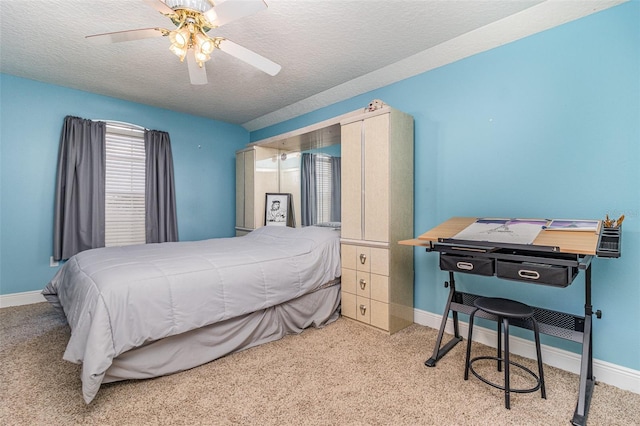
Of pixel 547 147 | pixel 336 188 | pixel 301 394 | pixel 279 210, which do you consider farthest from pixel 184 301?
pixel 547 147

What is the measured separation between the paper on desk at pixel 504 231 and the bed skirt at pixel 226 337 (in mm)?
1423

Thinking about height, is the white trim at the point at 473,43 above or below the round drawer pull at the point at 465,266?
above

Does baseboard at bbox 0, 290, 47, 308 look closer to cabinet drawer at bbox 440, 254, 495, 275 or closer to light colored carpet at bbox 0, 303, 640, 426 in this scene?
light colored carpet at bbox 0, 303, 640, 426

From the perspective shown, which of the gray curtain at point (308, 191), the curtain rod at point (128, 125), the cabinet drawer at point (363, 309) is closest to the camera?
the cabinet drawer at point (363, 309)

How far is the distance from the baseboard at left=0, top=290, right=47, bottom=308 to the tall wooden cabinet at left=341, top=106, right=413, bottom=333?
343 cm

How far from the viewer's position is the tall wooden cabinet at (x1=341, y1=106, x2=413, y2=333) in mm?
2633

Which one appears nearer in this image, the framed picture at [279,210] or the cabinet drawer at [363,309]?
the cabinet drawer at [363,309]

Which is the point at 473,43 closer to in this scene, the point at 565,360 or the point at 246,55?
the point at 246,55

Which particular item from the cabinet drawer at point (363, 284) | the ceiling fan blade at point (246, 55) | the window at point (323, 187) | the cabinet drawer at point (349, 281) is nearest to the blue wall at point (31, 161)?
the window at point (323, 187)

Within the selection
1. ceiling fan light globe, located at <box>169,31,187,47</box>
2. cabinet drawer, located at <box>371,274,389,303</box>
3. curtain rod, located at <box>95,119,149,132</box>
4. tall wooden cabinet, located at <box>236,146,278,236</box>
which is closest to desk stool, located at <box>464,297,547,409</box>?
cabinet drawer, located at <box>371,274,389,303</box>

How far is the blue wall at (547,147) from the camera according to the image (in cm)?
186

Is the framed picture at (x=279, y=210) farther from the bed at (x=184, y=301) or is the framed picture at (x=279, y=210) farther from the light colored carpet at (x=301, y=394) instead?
the light colored carpet at (x=301, y=394)

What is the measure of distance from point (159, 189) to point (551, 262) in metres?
4.21

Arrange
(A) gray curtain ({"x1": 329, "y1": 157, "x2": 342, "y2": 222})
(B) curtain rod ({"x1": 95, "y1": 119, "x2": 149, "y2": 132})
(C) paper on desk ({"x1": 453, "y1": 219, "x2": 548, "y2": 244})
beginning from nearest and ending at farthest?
(C) paper on desk ({"x1": 453, "y1": 219, "x2": 548, "y2": 244}) < (A) gray curtain ({"x1": 329, "y1": 157, "x2": 342, "y2": 222}) < (B) curtain rod ({"x1": 95, "y1": 119, "x2": 149, "y2": 132})
